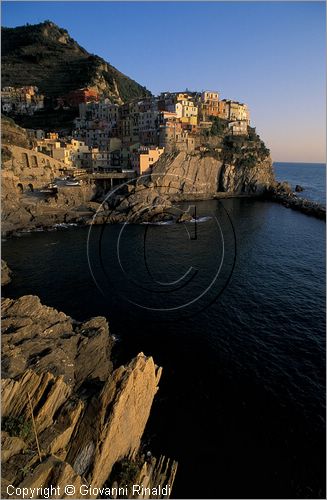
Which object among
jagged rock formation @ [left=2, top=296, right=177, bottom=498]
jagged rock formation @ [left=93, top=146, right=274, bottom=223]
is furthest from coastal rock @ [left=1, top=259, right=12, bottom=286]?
jagged rock formation @ [left=93, top=146, right=274, bottom=223]

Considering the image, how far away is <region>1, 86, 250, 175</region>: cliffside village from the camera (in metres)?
95.7

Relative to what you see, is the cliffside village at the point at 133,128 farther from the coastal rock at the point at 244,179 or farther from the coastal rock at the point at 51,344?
the coastal rock at the point at 51,344

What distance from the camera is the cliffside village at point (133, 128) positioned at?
95.7m

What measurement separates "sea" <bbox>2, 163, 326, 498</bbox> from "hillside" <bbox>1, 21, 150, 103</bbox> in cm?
12661

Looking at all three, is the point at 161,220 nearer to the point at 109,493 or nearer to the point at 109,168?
the point at 109,168

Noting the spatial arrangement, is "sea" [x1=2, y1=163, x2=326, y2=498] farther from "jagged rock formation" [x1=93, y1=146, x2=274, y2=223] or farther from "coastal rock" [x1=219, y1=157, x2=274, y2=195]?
"coastal rock" [x1=219, y1=157, x2=274, y2=195]

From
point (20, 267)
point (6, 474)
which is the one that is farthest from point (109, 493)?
point (20, 267)

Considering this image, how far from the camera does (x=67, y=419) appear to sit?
1485 centimetres

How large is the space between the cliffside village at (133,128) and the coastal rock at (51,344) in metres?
72.9

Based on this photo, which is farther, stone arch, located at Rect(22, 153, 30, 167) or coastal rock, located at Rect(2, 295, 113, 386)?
stone arch, located at Rect(22, 153, 30, 167)

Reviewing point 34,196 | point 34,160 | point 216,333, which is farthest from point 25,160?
point 216,333

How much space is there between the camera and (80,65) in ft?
562

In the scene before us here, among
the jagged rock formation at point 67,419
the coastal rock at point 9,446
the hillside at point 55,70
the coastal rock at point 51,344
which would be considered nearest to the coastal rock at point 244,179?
the hillside at point 55,70

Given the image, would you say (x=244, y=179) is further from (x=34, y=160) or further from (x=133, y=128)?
(x=34, y=160)
